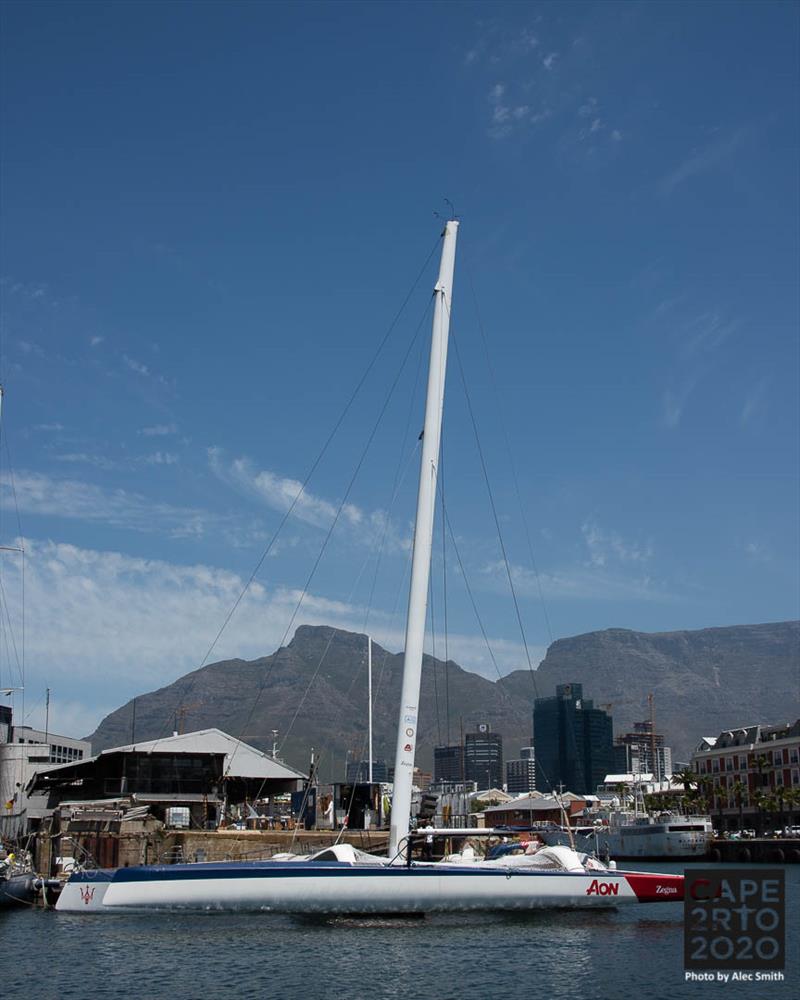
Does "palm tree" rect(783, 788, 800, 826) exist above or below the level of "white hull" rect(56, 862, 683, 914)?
below

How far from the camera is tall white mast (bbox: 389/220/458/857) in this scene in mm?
35500

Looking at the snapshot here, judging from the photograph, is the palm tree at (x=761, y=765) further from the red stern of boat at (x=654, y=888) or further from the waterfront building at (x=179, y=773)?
the red stern of boat at (x=654, y=888)

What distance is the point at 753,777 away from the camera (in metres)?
132

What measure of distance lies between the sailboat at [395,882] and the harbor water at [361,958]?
0.89m

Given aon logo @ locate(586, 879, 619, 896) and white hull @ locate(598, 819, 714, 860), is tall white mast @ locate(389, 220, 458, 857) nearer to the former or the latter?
aon logo @ locate(586, 879, 619, 896)

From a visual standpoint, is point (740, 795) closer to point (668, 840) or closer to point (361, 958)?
point (668, 840)

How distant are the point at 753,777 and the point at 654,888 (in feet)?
351

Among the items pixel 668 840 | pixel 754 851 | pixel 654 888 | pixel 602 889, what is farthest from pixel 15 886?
pixel 754 851

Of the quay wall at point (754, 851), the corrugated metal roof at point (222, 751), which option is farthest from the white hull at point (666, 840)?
the corrugated metal roof at point (222, 751)

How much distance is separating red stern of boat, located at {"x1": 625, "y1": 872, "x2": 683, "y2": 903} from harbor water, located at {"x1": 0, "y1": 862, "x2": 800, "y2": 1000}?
1.03 metres

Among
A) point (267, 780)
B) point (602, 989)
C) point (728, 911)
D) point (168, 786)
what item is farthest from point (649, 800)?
point (602, 989)

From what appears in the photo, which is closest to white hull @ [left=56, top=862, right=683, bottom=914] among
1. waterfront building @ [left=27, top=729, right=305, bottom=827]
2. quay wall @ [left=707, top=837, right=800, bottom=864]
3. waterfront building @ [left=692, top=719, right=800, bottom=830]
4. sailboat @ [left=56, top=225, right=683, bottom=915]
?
sailboat @ [left=56, top=225, right=683, bottom=915]

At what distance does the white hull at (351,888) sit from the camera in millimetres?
31859

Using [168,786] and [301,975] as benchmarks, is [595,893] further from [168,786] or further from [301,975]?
[168,786]
